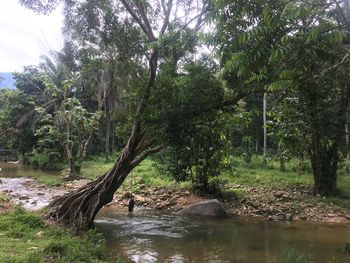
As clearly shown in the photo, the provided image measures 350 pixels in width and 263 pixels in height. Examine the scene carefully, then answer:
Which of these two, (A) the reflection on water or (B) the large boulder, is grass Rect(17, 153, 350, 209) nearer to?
(B) the large boulder

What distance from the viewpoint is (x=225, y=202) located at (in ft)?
55.9

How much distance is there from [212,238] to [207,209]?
10.3 feet

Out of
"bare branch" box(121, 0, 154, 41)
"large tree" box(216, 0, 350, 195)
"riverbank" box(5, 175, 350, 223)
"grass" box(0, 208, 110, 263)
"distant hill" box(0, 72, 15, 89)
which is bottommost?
"grass" box(0, 208, 110, 263)

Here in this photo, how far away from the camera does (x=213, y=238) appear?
485 inches

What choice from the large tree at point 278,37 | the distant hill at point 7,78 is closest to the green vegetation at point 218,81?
the large tree at point 278,37

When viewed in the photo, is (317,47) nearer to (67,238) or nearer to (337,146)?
(67,238)

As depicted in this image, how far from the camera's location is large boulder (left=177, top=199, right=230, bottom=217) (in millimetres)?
15305

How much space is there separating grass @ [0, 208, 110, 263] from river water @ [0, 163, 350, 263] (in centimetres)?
119

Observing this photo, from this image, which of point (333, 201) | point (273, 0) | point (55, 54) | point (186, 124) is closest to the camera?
point (273, 0)

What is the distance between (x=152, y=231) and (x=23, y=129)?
1001 inches

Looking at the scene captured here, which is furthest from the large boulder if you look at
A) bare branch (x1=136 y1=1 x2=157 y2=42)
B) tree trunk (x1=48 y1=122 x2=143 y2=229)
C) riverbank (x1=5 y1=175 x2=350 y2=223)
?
bare branch (x1=136 y1=1 x2=157 y2=42)

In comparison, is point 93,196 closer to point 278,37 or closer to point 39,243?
point 39,243

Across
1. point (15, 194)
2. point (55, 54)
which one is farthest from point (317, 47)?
point (55, 54)

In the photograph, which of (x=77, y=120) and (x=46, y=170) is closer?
(x=77, y=120)
